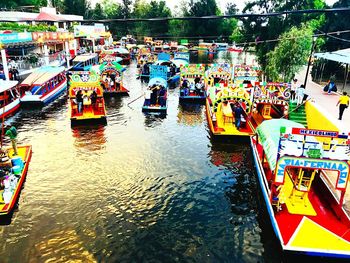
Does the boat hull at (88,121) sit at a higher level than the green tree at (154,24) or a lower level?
lower

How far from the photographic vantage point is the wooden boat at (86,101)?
78.2 ft

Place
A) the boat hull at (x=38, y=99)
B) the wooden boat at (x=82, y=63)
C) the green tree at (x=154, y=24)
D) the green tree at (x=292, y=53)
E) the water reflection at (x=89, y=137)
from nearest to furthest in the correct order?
the water reflection at (x=89, y=137) < the green tree at (x=292, y=53) < the boat hull at (x=38, y=99) < the wooden boat at (x=82, y=63) < the green tree at (x=154, y=24)

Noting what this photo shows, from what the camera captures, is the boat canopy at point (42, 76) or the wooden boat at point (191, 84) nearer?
the boat canopy at point (42, 76)

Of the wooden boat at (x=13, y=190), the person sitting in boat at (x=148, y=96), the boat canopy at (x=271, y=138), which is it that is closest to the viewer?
the boat canopy at (x=271, y=138)

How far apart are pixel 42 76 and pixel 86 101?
9.63 m

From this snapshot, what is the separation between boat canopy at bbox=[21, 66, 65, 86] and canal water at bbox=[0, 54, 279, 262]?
8.52 metres

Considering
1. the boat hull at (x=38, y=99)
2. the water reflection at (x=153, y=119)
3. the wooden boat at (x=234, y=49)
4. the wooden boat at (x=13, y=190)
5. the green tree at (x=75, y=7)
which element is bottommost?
the wooden boat at (x=13, y=190)

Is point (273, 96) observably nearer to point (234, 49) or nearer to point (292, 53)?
point (292, 53)

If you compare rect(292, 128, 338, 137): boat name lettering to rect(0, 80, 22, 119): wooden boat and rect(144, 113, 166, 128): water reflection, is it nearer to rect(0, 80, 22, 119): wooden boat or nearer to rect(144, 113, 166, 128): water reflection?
rect(144, 113, 166, 128): water reflection

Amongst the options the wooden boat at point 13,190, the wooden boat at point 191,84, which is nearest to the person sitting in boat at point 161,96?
the wooden boat at point 191,84

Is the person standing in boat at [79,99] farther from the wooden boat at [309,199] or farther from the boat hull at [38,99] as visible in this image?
the wooden boat at [309,199]

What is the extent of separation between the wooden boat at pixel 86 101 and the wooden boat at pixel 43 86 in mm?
6049

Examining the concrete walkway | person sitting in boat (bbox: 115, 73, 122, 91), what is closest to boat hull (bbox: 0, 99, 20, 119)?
person sitting in boat (bbox: 115, 73, 122, 91)

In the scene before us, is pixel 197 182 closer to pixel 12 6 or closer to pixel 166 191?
pixel 166 191
